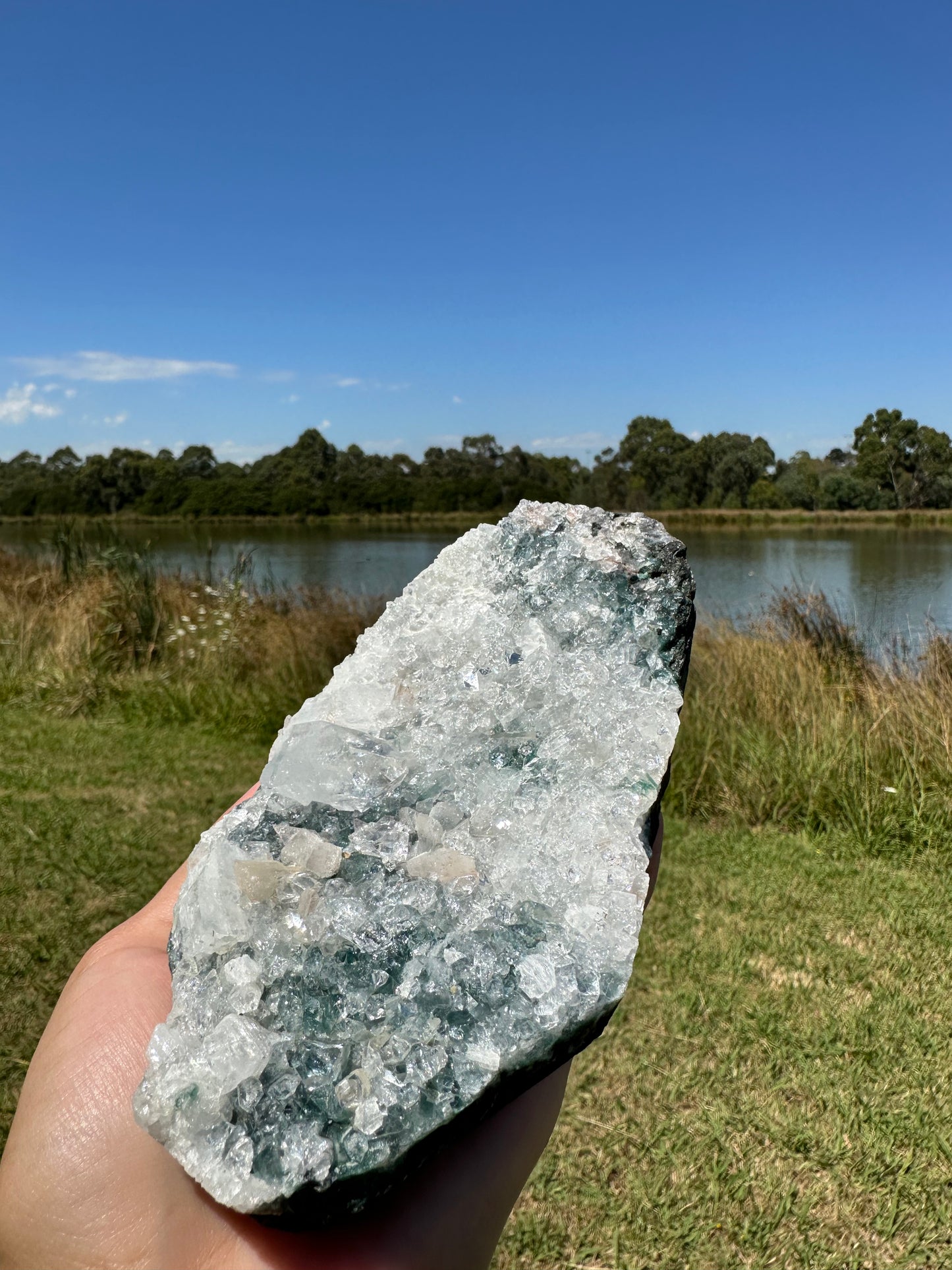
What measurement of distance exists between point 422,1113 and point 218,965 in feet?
0.95

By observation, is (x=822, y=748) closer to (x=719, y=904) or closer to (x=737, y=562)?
(x=719, y=904)

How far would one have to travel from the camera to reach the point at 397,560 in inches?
625

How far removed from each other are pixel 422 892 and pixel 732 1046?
90.7 inches

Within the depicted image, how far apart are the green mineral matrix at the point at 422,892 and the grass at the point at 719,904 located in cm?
164

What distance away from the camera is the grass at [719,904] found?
230 cm

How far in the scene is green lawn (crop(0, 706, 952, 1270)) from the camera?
2229mm

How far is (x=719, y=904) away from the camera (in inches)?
149

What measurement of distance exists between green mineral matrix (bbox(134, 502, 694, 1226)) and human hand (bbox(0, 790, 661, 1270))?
16cm

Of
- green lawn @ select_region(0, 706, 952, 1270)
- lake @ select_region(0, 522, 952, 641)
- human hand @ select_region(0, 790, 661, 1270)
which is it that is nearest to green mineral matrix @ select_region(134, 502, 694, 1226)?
human hand @ select_region(0, 790, 661, 1270)

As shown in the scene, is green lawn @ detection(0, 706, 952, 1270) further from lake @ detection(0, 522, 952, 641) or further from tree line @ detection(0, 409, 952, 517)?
tree line @ detection(0, 409, 952, 517)

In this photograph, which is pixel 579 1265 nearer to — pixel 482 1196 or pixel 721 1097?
pixel 721 1097

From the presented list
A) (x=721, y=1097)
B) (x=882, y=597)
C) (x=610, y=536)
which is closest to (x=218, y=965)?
(x=610, y=536)

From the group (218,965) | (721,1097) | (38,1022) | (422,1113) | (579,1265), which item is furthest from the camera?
(38,1022)

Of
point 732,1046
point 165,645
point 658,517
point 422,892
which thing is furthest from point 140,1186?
point 658,517
